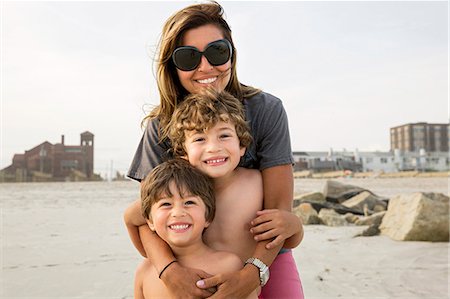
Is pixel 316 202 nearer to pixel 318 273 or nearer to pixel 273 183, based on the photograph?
pixel 318 273

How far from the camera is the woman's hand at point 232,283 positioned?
2330mm

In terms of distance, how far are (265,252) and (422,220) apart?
518 centimetres

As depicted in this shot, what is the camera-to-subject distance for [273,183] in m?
2.65

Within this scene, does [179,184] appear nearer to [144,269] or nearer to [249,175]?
[249,175]

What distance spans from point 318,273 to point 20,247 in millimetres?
4421

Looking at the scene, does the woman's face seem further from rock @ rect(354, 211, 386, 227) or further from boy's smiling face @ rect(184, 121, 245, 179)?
rock @ rect(354, 211, 386, 227)

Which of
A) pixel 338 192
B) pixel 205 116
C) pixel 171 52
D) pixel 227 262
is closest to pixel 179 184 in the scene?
pixel 205 116

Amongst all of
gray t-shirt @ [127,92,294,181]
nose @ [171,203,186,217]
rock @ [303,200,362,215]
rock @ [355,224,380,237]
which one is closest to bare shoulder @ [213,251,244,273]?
nose @ [171,203,186,217]

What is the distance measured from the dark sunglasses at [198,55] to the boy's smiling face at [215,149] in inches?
16.6

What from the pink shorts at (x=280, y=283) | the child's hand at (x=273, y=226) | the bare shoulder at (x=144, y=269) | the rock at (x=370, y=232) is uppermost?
the child's hand at (x=273, y=226)

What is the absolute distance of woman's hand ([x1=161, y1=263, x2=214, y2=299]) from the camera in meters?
2.35

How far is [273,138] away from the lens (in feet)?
8.96

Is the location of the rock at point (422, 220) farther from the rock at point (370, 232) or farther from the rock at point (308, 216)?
the rock at point (308, 216)

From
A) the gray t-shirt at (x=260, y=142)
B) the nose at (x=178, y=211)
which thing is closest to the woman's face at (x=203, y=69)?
the gray t-shirt at (x=260, y=142)
